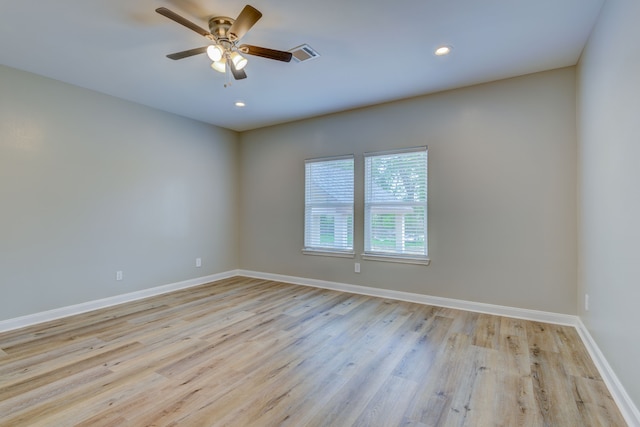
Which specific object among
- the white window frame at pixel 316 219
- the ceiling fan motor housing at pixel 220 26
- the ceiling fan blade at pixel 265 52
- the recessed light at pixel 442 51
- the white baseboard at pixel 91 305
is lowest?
the white baseboard at pixel 91 305

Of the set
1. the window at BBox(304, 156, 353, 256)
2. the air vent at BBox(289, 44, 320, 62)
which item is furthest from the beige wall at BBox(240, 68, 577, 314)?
the air vent at BBox(289, 44, 320, 62)

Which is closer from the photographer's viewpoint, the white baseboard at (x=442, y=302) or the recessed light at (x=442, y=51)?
the recessed light at (x=442, y=51)

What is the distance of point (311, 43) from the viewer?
8.97 ft

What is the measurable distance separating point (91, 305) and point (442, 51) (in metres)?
4.81

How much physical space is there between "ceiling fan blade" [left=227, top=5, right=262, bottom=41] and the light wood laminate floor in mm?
2498

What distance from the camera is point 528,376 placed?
2.21 meters

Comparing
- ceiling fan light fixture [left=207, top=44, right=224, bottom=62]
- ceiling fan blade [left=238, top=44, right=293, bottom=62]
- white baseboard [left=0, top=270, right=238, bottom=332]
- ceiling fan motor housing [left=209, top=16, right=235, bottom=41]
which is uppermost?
ceiling fan motor housing [left=209, top=16, right=235, bottom=41]

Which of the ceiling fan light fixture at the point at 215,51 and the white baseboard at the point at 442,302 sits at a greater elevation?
the ceiling fan light fixture at the point at 215,51

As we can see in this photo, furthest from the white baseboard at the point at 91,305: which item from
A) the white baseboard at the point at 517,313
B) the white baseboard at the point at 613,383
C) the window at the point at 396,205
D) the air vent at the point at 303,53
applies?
the white baseboard at the point at 613,383

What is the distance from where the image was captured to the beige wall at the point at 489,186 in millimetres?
3209

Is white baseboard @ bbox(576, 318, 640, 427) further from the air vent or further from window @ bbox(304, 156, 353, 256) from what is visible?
the air vent

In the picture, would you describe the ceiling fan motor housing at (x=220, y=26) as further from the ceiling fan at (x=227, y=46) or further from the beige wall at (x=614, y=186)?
the beige wall at (x=614, y=186)

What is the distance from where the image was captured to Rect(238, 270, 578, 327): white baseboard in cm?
324

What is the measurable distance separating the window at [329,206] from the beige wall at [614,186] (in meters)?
2.69
